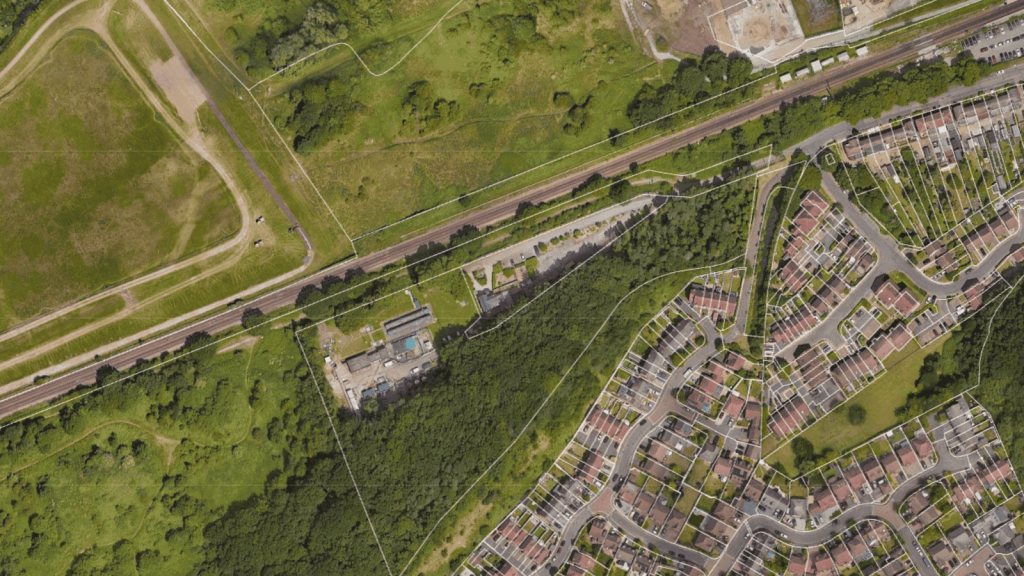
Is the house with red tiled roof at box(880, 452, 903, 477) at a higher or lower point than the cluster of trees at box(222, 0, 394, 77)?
lower

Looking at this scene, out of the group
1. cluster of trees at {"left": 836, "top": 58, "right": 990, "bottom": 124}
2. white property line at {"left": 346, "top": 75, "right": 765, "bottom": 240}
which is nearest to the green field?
white property line at {"left": 346, "top": 75, "right": 765, "bottom": 240}

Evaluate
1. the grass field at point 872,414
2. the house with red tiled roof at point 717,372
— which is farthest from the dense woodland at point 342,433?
the grass field at point 872,414

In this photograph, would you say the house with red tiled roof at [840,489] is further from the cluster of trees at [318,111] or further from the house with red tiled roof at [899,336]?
the cluster of trees at [318,111]

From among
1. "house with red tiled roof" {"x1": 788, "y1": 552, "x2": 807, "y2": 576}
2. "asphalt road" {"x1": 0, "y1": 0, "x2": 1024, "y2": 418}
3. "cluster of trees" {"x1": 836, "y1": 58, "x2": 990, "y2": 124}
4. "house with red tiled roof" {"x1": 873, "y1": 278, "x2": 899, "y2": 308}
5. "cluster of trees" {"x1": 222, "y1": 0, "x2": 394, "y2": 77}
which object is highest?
"cluster of trees" {"x1": 222, "y1": 0, "x2": 394, "y2": 77}

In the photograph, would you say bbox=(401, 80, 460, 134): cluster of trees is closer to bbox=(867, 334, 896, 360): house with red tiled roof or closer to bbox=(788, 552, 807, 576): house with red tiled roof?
bbox=(867, 334, 896, 360): house with red tiled roof

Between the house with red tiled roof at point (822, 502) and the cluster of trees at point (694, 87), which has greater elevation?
the cluster of trees at point (694, 87)

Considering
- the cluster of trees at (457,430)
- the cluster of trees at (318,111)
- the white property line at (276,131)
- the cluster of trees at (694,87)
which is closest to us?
the cluster of trees at (457,430)

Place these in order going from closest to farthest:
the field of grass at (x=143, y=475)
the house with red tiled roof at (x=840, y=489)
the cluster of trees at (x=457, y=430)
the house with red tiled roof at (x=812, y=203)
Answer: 1. the cluster of trees at (x=457, y=430)
2. the house with red tiled roof at (x=812, y=203)
3. the field of grass at (x=143, y=475)
4. the house with red tiled roof at (x=840, y=489)

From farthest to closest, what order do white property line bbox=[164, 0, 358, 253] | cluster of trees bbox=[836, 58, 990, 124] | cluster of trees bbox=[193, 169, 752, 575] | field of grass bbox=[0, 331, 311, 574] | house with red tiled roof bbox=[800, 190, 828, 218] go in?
white property line bbox=[164, 0, 358, 253]
field of grass bbox=[0, 331, 311, 574]
house with red tiled roof bbox=[800, 190, 828, 218]
cluster of trees bbox=[836, 58, 990, 124]
cluster of trees bbox=[193, 169, 752, 575]

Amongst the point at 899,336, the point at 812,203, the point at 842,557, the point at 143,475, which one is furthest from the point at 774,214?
the point at 143,475
